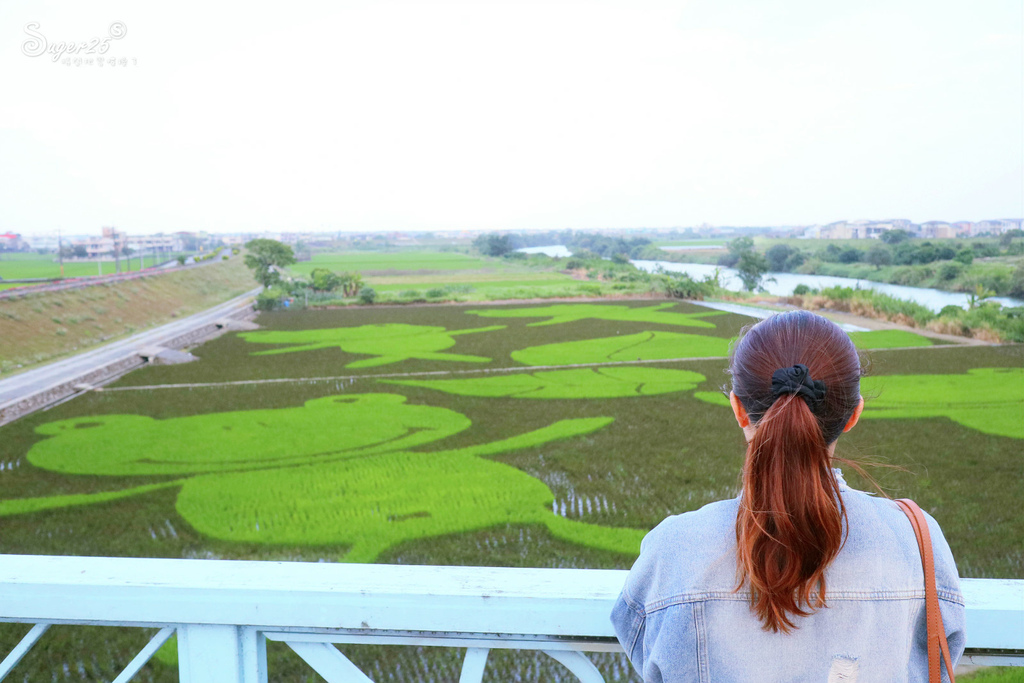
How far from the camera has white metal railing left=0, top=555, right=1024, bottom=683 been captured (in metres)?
0.77

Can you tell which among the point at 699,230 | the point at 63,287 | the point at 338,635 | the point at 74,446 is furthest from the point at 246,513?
the point at 699,230

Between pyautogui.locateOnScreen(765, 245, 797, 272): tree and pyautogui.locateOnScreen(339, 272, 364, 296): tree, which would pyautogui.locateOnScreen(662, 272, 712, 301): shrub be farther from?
pyautogui.locateOnScreen(339, 272, 364, 296): tree

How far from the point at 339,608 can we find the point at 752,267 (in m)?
11.8

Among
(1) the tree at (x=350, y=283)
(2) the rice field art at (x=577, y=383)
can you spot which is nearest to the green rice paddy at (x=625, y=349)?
(2) the rice field art at (x=577, y=383)

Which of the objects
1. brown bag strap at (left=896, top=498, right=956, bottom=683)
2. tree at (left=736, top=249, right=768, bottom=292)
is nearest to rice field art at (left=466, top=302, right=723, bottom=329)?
tree at (left=736, top=249, right=768, bottom=292)

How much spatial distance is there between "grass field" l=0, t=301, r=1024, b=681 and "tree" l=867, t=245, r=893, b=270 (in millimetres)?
956

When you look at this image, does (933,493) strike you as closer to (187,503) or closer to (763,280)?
(187,503)

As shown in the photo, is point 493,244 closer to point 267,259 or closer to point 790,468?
point 267,259

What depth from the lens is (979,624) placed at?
2.45ft

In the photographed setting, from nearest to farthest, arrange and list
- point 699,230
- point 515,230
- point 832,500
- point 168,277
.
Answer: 1. point 832,500
2. point 168,277
3. point 699,230
4. point 515,230

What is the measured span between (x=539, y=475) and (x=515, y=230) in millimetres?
21324

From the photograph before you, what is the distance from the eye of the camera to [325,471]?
4953 mm

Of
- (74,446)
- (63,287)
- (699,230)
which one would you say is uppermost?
(699,230)

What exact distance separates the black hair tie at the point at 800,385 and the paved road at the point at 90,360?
8.26m
